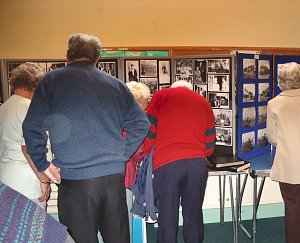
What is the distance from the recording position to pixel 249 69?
8.70 feet

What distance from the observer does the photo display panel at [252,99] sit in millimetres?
2607

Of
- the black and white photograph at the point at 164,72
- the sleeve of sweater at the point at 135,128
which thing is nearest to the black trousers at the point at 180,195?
the sleeve of sweater at the point at 135,128

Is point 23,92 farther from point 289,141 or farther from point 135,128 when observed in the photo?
point 289,141

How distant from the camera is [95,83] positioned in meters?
1.57

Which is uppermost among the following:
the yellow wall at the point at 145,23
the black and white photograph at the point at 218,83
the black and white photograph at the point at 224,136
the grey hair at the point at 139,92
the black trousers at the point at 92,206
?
the yellow wall at the point at 145,23

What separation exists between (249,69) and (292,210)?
43.3 inches

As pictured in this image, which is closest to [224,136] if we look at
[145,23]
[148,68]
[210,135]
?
[210,135]

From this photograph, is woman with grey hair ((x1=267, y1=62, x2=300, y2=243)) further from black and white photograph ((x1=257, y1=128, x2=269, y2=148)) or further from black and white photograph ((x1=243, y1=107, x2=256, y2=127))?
A: black and white photograph ((x1=257, y1=128, x2=269, y2=148))

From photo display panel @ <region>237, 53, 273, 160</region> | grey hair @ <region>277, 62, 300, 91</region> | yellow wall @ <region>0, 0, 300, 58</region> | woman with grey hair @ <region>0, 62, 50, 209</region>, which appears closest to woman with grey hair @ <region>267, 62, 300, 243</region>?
grey hair @ <region>277, 62, 300, 91</region>

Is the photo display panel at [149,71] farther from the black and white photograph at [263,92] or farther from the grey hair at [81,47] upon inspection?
the grey hair at [81,47]

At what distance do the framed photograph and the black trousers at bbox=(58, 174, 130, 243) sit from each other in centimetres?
127

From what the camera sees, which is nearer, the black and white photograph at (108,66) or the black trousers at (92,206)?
the black trousers at (92,206)

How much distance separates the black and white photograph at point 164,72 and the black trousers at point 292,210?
122cm

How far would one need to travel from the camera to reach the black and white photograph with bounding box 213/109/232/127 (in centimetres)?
264
